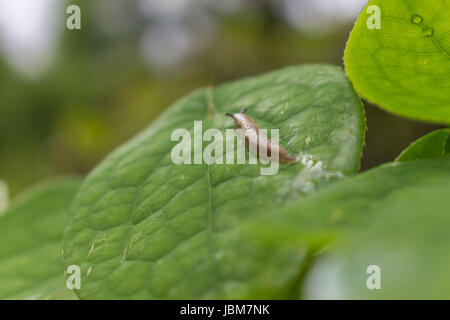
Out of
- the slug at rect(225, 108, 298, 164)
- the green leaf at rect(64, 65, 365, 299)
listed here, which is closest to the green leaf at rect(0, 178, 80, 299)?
the green leaf at rect(64, 65, 365, 299)

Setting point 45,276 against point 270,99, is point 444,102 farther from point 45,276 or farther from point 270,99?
point 45,276

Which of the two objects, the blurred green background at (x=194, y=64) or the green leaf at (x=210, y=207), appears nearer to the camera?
the green leaf at (x=210, y=207)

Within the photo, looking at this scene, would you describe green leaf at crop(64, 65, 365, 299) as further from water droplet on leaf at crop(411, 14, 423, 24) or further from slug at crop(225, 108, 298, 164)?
water droplet on leaf at crop(411, 14, 423, 24)

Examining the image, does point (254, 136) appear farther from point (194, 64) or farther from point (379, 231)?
point (194, 64)

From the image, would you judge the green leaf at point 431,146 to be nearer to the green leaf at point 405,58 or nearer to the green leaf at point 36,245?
the green leaf at point 405,58

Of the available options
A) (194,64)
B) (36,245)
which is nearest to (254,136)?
(36,245)

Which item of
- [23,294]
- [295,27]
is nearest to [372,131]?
[295,27]

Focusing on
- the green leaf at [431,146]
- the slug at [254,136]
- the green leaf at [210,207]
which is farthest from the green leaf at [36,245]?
the green leaf at [431,146]
